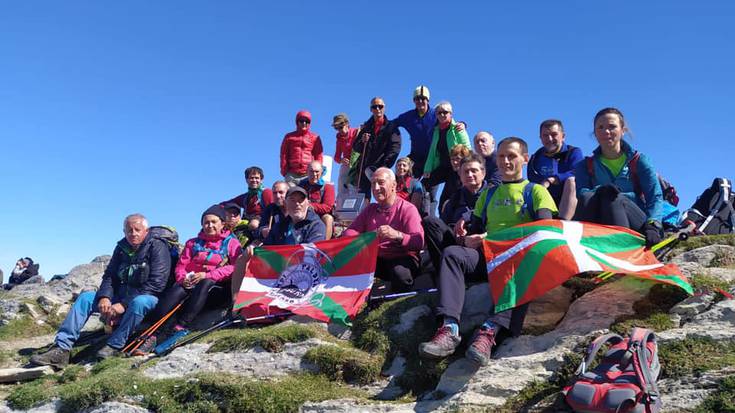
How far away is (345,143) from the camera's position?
50.8ft

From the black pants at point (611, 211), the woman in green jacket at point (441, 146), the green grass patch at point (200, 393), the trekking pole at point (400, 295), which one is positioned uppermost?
the woman in green jacket at point (441, 146)

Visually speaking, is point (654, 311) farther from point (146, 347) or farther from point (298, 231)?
point (146, 347)

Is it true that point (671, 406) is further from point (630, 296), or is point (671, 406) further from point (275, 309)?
point (275, 309)

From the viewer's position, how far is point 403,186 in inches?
488

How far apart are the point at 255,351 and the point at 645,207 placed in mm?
5782

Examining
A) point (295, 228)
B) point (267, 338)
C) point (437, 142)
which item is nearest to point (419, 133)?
point (437, 142)

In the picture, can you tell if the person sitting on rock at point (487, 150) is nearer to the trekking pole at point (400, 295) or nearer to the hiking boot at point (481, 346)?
the trekking pole at point (400, 295)

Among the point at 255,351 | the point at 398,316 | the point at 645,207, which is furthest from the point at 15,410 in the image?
the point at 645,207

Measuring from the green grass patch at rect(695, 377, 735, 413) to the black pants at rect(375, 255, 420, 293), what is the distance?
14.9 feet

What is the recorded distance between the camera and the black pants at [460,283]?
656cm

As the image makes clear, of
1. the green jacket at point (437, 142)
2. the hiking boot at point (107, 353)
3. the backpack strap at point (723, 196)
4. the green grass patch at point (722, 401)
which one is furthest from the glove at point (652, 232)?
the hiking boot at point (107, 353)

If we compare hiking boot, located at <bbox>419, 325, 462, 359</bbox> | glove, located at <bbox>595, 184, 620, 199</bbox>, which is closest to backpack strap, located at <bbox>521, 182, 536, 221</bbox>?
glove, located at <bbox>595, 184, 620, 199</bbox>

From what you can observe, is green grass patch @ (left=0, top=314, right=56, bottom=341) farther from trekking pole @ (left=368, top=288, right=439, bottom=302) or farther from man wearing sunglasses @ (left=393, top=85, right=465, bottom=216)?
man wearing sunglasses @ (left=393, top=85, right=465, bottom=216)

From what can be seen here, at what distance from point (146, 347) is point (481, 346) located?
5.94 meters
